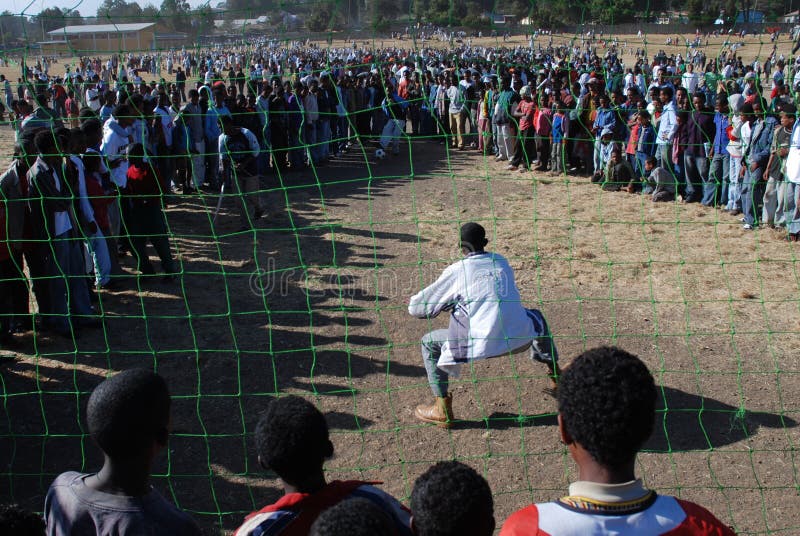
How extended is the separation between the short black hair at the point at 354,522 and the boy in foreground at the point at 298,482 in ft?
1.19

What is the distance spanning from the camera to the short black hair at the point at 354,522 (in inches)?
62.0

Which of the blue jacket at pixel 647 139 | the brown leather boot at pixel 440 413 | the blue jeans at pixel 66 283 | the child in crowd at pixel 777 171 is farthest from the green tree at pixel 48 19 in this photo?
the blue jacket at pixel 647 139

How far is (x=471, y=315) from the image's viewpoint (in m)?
4.64

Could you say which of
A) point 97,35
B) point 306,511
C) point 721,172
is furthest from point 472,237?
point 97,35

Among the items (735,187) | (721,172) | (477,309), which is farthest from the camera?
(721,172)

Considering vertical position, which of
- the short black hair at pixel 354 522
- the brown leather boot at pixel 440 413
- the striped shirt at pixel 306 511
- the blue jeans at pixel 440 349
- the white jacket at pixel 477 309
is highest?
the short black hair at pixel 354 522

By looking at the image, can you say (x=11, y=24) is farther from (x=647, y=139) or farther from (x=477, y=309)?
(x=647, y=139)

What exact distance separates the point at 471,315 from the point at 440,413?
2.41 feet

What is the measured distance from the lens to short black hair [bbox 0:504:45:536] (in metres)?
1.85

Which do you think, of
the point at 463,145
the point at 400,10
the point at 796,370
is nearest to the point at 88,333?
the point at 400,10

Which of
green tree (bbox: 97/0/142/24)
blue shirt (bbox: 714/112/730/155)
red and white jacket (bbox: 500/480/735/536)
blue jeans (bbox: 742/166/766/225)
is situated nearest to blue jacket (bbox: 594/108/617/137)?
blue shirt (bbox: 714/112/730/155)

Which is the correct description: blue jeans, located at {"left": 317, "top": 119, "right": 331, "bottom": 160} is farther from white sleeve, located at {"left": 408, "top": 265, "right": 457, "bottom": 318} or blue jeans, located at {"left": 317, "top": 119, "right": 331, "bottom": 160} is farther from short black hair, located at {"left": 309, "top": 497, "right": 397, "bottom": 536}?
short black hair, located at {"left": 309, "top": 497, "right": 397, "bottom": 536}

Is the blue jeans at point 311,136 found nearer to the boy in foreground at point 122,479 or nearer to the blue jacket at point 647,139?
the blue jacket at point 647,139

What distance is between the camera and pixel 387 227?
9.61 meters
